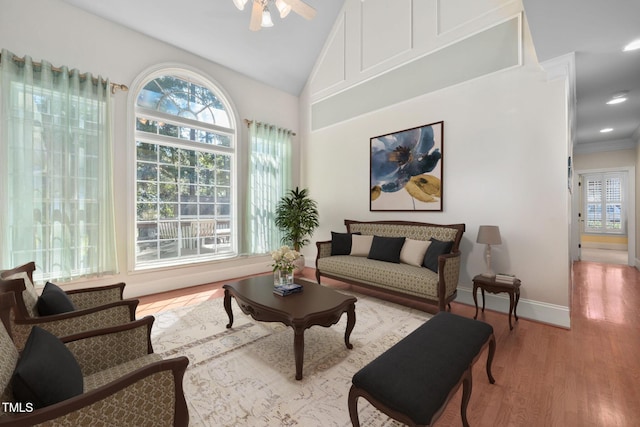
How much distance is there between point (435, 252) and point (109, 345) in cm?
325

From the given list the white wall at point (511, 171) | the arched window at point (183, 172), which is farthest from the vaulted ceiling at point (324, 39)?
the arched window at point (183, 172)

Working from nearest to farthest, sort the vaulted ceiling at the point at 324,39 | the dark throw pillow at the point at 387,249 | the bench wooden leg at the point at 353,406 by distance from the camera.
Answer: the bench wooden leg at the point at 353,406, the vaulted ceiling at the point at 324,39, the dark throw pillow at the point at 387,249

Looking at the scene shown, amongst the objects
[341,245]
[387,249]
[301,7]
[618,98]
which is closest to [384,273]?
[387,249]

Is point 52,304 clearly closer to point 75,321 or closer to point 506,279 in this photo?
point 75,321

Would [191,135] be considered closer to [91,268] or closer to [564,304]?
[91,268]

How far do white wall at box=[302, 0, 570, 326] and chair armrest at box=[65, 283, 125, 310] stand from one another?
374cm

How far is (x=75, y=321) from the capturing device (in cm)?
165

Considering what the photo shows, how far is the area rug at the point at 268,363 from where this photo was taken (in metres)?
1.69

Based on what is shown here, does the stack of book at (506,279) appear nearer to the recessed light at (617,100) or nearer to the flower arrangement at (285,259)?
the flower arrangement at (285,259)

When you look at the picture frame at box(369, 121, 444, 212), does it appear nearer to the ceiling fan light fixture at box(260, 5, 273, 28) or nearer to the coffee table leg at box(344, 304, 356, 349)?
the coffee table leg at box(344, 304, 356, 349)

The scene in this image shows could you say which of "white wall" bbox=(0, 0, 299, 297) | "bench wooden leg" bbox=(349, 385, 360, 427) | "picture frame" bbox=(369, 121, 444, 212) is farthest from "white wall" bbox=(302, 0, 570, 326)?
"white wall" bbox=(0, 0, 299, 297)

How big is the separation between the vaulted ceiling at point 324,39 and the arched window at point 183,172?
2.31 ft

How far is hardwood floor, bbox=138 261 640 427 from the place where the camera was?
1.67 metres

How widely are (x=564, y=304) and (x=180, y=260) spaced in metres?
5.22
